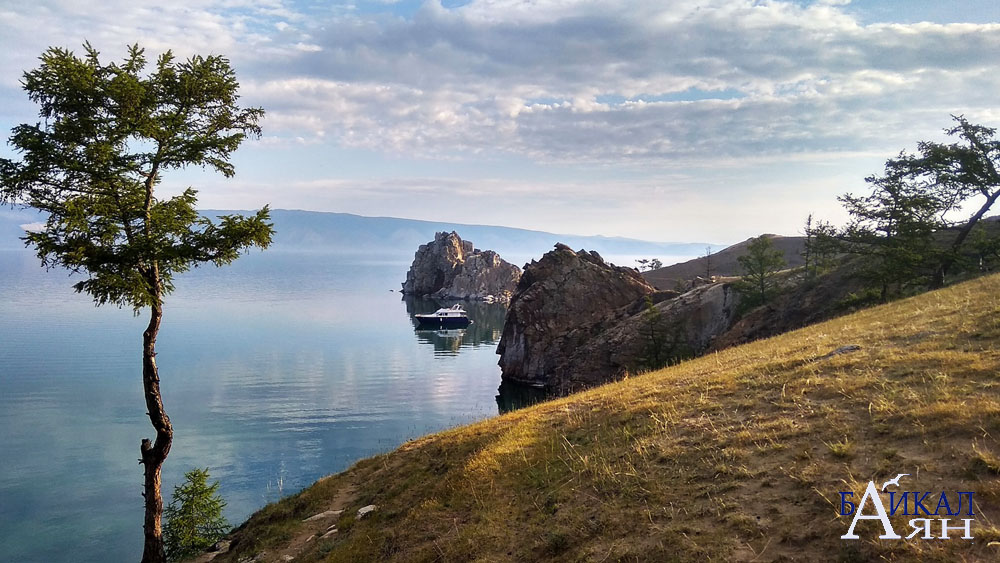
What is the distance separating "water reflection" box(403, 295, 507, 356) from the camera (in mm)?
103375

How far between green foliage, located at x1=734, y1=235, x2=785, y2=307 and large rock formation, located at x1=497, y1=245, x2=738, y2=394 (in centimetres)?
264

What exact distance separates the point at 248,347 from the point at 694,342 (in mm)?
69516

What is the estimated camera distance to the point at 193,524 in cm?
1928

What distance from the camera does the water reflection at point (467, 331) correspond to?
103375 millimetres

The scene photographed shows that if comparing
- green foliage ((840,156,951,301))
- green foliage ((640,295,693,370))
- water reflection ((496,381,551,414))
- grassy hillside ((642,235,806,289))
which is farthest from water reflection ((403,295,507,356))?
green foliage ((840,156,951,301))

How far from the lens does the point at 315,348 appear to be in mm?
87000

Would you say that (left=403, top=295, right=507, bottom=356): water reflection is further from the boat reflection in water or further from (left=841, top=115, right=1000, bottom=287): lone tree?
(left=841, top=115, right=1000, bottom=287): lone tree

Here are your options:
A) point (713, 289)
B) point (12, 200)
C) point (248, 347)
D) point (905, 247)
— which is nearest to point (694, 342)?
point (713, 289)

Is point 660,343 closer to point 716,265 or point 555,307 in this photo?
point 555,307

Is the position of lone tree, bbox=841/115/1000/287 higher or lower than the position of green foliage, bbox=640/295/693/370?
higher

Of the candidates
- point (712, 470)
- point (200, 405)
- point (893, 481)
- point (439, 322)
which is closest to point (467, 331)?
point (439, 322)

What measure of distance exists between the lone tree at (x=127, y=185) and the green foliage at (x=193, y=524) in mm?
2004

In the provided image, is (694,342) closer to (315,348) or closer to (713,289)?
(713,289)

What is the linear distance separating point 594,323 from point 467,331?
58.3 m
